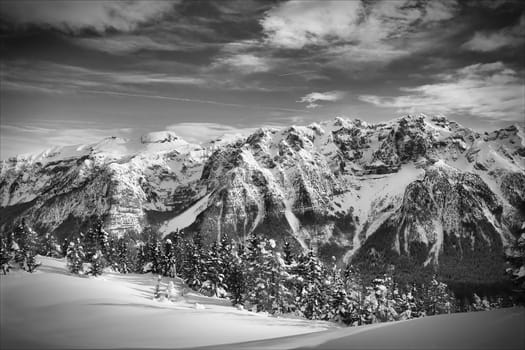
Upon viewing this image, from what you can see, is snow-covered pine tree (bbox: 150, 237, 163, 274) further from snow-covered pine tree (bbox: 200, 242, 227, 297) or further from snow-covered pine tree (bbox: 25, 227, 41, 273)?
snow-covered pine tree (bbox: 200, 242, 227, 297)

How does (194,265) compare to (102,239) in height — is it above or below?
below

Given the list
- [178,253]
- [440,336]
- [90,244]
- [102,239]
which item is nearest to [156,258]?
[178,253]

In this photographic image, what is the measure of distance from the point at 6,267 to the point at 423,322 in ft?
179

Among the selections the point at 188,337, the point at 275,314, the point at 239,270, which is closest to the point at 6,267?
the point at 239,270

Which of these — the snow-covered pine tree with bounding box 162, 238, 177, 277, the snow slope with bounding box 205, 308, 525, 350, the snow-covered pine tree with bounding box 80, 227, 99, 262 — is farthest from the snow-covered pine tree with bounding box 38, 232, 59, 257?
the snow slope with bounding box 205, 308, 525, 350

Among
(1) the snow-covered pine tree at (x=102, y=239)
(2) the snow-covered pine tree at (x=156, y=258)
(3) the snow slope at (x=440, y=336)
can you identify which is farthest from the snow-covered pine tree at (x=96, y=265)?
(3) the snow slope at (x=440, y=336)

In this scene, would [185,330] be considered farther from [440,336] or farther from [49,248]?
[49,248]

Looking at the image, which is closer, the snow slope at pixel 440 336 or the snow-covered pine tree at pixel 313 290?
the snow slope at pixel 440 336

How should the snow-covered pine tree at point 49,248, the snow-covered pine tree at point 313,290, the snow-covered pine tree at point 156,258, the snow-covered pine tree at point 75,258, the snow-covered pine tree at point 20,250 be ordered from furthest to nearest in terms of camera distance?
1. the snow-covered pine tree at point 49,248
2. the snow-covered pine tree at point 156,258
3. the snow-covered pine tree at point 75,258
4. the snow-covered pine tree at point 20,250
5. the snow-covered pine tree at point 313,290

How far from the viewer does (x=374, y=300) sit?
43656 mm

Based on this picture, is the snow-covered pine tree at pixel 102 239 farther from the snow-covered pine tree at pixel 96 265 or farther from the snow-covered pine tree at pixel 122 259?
the snow-covered pine tree at pixel 96 265

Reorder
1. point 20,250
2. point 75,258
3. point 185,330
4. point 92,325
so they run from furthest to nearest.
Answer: point 75,258
point 20,250
point 185,330
point 92,325

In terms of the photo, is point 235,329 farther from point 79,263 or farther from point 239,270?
point 79,263

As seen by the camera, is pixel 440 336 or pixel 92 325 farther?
pixel 92 325
